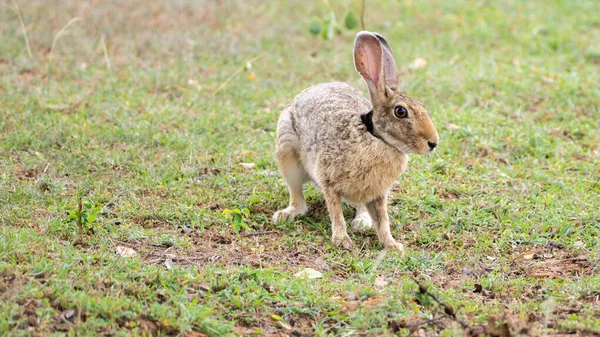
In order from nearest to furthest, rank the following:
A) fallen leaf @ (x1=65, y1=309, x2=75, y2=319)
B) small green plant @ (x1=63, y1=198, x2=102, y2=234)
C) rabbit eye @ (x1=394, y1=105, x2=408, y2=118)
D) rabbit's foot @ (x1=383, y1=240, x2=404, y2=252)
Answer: fallen leaf @ (x1=65, y1=309, x2=75, y2=319)
small green plant @ (x1=63, y1=198, x2=102, y2=234)
rabbit eye @ (x1=394, y1=105, x2=408, y2=118)
rabbit's foot @ (x1=383, y1=240, x2=404, y2=252)

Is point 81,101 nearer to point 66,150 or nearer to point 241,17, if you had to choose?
point 66,150

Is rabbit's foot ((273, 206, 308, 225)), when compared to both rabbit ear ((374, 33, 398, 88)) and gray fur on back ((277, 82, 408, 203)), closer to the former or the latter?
gray fur on back ((277, 82, 408, 203))

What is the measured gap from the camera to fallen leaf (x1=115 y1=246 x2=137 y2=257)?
4.97m

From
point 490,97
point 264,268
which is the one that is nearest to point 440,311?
point 264,268

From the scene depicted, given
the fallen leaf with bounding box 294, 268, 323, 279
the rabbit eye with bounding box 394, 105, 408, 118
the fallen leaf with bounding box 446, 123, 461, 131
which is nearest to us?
the fallen leaf with bounding box 294, 268, 323, 279

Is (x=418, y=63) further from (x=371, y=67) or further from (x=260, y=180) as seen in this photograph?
(x=371, y=67)

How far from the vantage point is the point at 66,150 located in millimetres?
6840

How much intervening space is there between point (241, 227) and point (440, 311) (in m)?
1.77

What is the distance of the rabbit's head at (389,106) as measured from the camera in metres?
5.22

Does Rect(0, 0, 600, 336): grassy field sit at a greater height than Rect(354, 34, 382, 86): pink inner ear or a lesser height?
A: lesser

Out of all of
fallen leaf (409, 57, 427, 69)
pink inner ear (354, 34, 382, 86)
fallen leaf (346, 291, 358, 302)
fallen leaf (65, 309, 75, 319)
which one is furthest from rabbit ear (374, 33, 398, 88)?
fallen leaf (409, 57, 427, 69)

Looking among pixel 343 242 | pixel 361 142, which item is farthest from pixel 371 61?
Answer: pixel 343 242

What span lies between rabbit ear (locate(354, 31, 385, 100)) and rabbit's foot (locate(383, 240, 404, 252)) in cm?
100

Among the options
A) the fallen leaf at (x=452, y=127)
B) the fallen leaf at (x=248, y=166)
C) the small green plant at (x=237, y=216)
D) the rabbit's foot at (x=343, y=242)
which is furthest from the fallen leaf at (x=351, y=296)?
the fallen leaf at (x=452, y=127)
